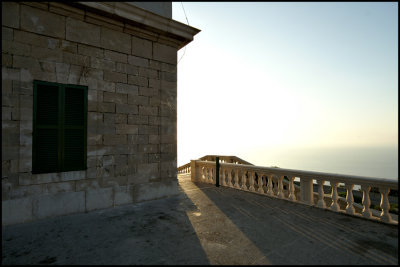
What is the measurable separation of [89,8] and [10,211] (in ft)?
15.6

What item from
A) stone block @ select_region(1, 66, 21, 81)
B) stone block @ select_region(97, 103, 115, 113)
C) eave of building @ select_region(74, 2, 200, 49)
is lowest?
stone block @ select_region(97, 103, 115, 113)

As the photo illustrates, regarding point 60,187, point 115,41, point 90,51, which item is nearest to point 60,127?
point 60,187

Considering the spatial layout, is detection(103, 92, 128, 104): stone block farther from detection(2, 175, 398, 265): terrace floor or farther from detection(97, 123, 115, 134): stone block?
detection(2, 175, 398, 265): terrace floor

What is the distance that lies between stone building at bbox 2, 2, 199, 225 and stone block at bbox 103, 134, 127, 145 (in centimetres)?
3

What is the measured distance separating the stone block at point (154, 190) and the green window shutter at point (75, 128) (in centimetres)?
155

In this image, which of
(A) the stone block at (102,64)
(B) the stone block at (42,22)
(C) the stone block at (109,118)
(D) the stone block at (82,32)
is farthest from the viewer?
(C) the stone block at (109,118)

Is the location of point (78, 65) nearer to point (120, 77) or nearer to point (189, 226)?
point (120, 77)

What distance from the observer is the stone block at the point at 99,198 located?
17.6ft

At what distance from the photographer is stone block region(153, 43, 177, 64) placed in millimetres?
6544

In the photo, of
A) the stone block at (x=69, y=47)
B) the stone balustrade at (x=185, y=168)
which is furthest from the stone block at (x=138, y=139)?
the stone balustrade at (x=185, y=168)

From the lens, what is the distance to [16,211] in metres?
4.54

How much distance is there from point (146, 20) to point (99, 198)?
4786mm

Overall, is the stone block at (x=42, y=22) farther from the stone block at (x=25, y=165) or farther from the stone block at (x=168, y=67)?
the stone block at (x=25, y=165)

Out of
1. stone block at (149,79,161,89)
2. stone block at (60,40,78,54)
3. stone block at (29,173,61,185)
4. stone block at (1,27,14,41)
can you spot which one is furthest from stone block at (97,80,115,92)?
stone block at (29,173,61,185)
